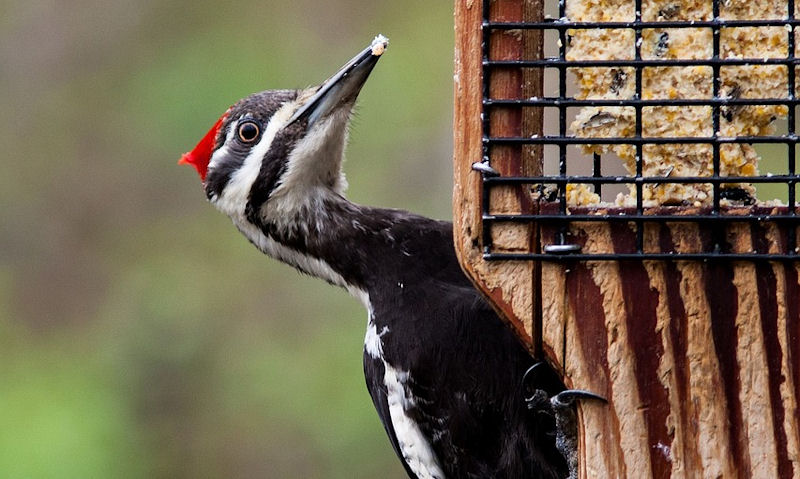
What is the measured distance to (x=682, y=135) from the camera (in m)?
2.49

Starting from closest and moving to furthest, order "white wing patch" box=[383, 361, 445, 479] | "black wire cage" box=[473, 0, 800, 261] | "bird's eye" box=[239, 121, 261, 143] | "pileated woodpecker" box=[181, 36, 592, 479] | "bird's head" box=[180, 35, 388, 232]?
1. "black wire cage" box=[473, 0, 800, 261]
2. "pileated woodpecker" box=[181, 36, 592, 479]
3. "white wing patch" box=[383, 361, 445, 479]
4. "bird's head" box=[180, 35, 388, 232]
5. "bird's eye" box=[239, 121, 261, 143]

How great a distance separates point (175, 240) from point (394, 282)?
471 centimetres

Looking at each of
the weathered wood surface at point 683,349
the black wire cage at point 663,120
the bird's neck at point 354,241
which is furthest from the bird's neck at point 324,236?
the weathered wood surface at point 683,349

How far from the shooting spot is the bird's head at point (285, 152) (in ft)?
11.8

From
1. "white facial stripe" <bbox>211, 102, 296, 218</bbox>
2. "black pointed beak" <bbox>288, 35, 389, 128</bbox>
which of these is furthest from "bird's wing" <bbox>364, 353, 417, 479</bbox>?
"black pointed beak" <bbox>288, 35, 389, 128</bbox>

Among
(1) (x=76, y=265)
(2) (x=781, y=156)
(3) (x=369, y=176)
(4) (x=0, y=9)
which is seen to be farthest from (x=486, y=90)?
(4) (x=0, y=9)

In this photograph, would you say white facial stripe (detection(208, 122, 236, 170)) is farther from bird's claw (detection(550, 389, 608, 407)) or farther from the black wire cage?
bird's claw (detection(550, 389, 608, 407))

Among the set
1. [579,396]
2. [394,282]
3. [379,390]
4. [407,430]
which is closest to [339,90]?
[394,282]

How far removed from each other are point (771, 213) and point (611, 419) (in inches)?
20.1

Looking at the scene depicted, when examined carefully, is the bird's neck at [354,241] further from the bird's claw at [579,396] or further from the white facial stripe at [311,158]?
the bird's claw at [579,396]

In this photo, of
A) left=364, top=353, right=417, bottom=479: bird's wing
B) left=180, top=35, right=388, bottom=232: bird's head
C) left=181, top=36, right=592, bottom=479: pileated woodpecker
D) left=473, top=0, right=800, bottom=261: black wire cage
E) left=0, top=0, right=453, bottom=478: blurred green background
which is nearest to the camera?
left=473, top=0, right=800, bottom=261: black wire cage

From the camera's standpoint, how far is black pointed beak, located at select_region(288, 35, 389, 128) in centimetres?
344

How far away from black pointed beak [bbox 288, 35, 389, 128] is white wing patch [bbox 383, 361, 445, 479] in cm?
79

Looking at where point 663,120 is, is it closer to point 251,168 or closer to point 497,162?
point 497,162
